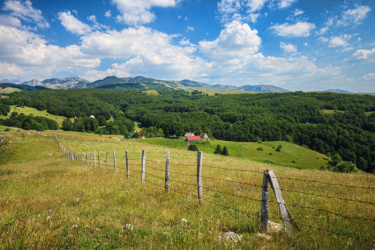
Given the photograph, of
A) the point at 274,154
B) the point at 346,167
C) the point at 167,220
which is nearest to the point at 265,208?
the point at 167,220

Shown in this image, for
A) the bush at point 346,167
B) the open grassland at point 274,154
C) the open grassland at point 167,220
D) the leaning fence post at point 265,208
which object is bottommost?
the open grassland at point 274,154

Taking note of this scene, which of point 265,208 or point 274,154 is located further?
point 274,154

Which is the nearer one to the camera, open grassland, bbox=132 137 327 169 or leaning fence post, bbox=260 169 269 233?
leaning fence post, bbox=260 169 269 233

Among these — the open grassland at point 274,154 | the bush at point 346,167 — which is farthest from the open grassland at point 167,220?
the open grassland at point 274,154

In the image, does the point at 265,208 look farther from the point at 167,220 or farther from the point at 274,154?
the point at 274,154

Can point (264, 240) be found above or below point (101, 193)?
above

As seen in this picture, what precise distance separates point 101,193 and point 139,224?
4267 millimetres

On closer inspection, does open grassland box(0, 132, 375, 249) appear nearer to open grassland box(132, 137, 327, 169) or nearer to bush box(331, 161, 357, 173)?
bush box(331, 161, 357, 173)

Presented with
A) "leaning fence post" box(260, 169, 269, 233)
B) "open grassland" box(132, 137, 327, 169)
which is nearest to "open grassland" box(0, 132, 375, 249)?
"leaning fence post" box(260, 169, 269, 233)

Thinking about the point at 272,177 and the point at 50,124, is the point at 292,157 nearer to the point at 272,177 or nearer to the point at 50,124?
the point at 272,177

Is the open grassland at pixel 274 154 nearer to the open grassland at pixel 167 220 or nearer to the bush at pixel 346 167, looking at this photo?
the bush at pixel 346 167

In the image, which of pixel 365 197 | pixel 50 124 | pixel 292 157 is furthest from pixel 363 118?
pixel 50 124

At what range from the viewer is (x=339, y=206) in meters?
6.22

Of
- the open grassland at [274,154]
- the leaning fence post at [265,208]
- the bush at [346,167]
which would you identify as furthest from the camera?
the open grassland at [274,154]
